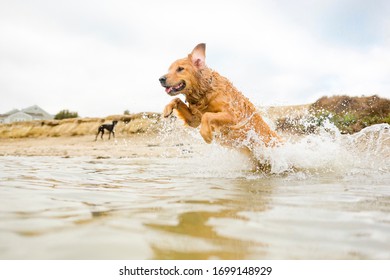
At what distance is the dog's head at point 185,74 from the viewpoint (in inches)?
164

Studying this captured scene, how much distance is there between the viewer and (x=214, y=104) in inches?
169

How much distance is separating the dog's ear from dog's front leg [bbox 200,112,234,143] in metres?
0.65

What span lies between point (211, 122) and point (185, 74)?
2.15 ft

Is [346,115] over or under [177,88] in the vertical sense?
over

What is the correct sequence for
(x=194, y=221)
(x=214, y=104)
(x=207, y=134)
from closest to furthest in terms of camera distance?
(x=194, y=221) → (x=207, y=134) → (x=214, y=104)

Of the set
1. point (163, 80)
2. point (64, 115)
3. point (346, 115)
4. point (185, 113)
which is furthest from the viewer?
point (64, 115)

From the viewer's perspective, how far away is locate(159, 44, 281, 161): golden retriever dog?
4.16 m

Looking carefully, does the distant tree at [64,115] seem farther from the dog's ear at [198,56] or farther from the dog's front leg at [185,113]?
the dog's ear at [198,56]

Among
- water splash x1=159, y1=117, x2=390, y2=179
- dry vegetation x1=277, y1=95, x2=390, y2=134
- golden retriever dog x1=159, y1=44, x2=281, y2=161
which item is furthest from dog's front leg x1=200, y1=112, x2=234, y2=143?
dry vegetation x1=277, y1=95, x2=390, y2=134

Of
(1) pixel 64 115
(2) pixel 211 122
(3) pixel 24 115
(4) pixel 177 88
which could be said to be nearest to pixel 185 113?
(4) pixel 177 88

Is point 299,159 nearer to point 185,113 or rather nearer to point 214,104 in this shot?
point 214,104

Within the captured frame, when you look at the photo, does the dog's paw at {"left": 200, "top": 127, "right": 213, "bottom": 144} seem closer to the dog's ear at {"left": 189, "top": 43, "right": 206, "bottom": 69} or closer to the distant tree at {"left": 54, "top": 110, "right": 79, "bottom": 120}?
the dog's ear at {"left": 189, "top": 43, "right": 206, "bottom": 69}
